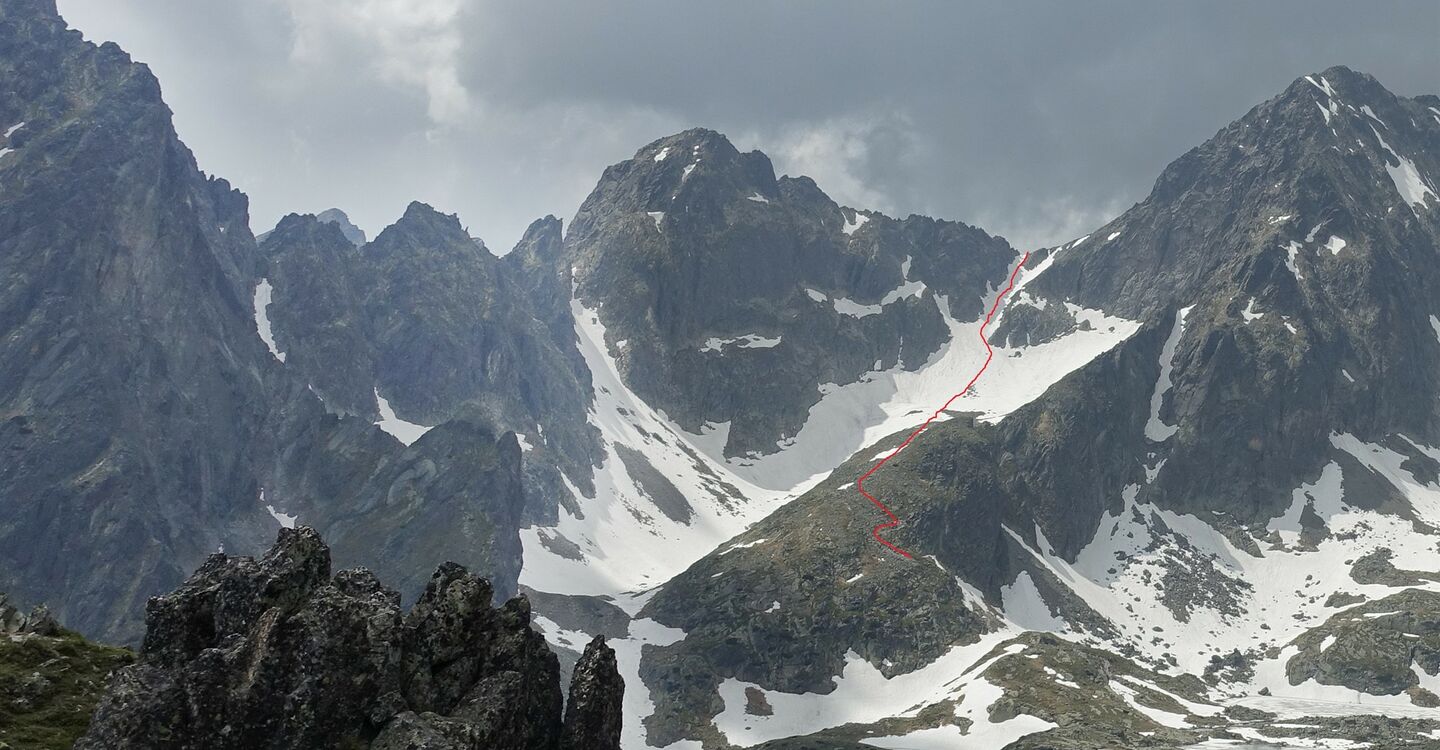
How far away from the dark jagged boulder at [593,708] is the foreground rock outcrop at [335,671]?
0.19ft

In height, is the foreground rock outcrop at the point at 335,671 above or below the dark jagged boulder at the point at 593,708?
above

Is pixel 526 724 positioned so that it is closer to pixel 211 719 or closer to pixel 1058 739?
pixel 211 719

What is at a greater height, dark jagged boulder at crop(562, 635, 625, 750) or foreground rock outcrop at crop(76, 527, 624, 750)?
foreground rock outcrop at crop(76, 527, 624, 750)

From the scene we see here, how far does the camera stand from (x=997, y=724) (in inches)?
5610

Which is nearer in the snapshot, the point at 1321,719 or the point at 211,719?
the point at 211,719

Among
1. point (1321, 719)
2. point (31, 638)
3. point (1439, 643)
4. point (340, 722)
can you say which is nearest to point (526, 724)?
point (340, 722)

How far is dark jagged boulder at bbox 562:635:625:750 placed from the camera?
4019cm

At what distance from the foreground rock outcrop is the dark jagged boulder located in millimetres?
57

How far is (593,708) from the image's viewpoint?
40.5 meters

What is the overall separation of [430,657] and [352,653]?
5397mm

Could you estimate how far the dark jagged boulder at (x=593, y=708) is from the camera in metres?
40.2

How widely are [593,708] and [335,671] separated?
451 inches

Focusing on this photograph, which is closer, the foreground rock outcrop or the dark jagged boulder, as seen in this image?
the foreground rock outcrop

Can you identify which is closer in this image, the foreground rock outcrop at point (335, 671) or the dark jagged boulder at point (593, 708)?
the foreground rock outcrop at point (335, 671)
